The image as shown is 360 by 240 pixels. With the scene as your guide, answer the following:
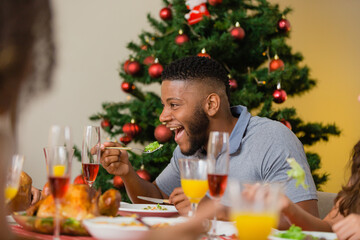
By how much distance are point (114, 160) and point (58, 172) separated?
3.26 feet

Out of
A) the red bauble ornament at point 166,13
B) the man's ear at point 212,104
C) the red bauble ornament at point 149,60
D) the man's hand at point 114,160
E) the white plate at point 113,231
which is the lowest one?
the white plate at point 113,231

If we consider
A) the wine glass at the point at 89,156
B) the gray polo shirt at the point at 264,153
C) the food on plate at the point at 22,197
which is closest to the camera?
the food on plate at the point at 22,197

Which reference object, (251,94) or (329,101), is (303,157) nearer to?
(251,94)

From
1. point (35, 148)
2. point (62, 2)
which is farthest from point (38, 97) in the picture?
point (62, 2)

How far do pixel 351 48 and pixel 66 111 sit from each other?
9.58 ft

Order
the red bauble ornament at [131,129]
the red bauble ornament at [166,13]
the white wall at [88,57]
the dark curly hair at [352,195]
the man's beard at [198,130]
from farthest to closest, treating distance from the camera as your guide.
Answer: the white wall at [88,57] < the red bauble ornament at [166,13] < the red bauble ornament at [131,129] < the man's beard at [198,130] < the dark curly hair at [352,195]

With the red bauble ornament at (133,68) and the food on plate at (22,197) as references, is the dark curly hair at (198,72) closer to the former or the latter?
the food on plate at (22,197)

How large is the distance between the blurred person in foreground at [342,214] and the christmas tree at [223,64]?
1.66 m

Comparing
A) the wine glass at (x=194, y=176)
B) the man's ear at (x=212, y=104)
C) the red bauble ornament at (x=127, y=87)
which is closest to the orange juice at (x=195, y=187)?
the wine glass at (x=194, y=176)

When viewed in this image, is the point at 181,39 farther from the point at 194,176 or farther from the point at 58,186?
the point at 58,186

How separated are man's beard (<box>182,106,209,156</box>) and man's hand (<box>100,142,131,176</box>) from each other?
312 millimetres

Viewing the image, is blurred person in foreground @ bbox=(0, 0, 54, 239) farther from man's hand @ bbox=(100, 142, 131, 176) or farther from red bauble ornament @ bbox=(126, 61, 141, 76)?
red bauble ornament @ bbox=(126, 61, 141, 76)

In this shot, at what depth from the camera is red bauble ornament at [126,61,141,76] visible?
3527 mm

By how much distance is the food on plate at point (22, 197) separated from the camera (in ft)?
4.83
